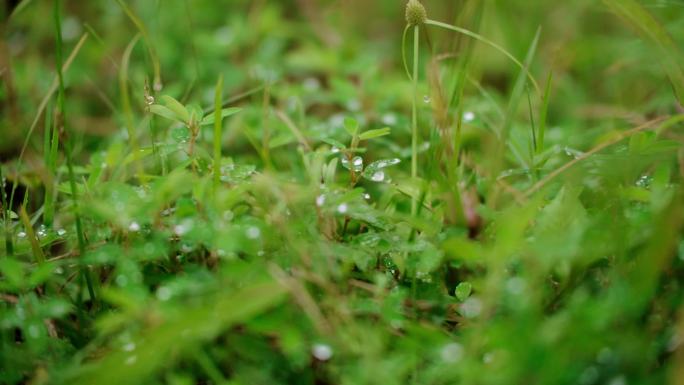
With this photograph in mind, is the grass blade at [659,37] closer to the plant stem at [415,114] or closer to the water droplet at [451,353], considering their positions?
the plant stem at [415,114]

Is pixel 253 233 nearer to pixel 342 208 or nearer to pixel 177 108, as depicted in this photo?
pixel 342 208

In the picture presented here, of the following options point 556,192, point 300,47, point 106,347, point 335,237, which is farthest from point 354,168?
point 300,47

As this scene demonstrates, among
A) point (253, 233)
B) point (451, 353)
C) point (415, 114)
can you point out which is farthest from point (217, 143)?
point (451, 353)

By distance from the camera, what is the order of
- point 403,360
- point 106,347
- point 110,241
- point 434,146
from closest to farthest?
point 403,360 < point 106,347 < point 110,241 < point 434,146

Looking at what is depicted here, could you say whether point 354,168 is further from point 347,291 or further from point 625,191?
point 625,191

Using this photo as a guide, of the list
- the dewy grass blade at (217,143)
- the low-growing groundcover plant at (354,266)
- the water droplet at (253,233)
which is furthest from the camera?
the dewy grass blade at (217,143)

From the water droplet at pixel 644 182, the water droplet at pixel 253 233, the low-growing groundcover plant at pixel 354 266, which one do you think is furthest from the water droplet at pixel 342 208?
the water droplet at pixel 644 182
